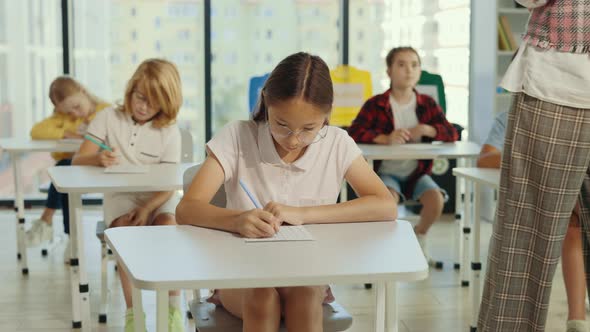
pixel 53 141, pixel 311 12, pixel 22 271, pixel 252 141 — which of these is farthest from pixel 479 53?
pixel 252 141

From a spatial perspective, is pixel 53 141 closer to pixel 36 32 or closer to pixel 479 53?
pixel 36 32

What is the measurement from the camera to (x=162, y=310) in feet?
4.93

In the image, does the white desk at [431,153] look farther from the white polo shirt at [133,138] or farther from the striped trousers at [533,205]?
the striped trousers at [533,205]

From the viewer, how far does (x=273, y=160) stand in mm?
2074

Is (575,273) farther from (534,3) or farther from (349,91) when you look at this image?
(349,91)

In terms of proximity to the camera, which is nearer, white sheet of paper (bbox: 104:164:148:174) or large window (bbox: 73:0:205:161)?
white sheet of paper (bbox: 104:164:148:174)

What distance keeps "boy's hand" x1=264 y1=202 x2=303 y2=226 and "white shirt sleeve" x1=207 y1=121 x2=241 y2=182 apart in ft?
0.79

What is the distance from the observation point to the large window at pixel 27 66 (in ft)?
19.3

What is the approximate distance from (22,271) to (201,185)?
238cm

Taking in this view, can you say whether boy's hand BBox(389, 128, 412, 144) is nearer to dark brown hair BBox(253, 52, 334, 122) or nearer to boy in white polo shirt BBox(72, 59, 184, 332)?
boy in white polo shirt BBox(72, 59, 184, 332)

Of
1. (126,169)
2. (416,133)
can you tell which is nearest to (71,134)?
(126,169)

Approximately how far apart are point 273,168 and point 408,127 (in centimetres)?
217

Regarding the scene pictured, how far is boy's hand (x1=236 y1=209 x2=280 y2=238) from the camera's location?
175 centimetres

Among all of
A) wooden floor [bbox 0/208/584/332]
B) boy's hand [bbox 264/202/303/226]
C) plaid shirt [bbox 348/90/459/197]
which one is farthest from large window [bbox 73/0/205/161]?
boy's hand [bbox 264/202/303/226]
